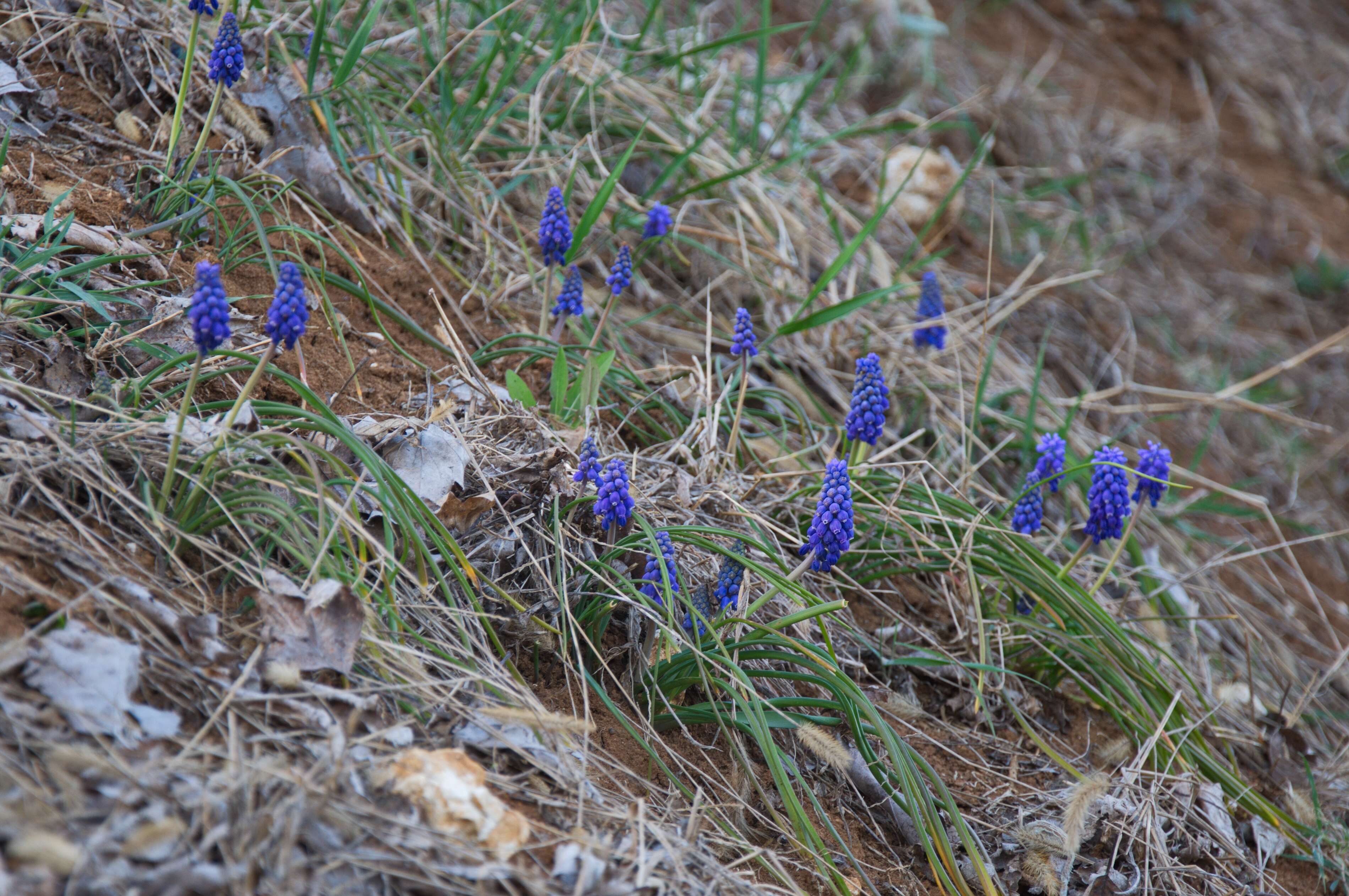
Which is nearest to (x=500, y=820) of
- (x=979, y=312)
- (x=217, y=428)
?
(x=217, y=428)

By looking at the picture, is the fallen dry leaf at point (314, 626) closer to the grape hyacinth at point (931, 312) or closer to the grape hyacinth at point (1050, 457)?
the grape hyacinth at point (1050, 457)

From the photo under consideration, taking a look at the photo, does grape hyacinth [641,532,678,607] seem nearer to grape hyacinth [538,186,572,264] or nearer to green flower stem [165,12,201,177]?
grape hyacinth [538,186,572,264]

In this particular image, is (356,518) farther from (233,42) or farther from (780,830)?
(233,42)

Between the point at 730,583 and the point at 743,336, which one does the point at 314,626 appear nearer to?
the point at 730,583

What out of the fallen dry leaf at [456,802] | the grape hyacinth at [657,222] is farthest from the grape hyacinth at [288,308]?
the grape hyacinth at [657,222]

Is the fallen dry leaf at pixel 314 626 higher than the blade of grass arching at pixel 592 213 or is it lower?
lower

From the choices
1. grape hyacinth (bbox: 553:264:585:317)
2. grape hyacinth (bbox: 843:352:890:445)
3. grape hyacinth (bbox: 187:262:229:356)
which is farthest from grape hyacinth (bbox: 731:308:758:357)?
grape hyacinth (bbox: 187:262:229:356)
